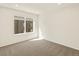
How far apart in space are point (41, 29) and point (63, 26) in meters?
2.80

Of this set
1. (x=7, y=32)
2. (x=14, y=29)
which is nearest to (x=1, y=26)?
(x=7, y=32)

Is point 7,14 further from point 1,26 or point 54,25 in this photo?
point 54,25

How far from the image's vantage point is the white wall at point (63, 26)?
478cm

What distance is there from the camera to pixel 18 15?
6230mm

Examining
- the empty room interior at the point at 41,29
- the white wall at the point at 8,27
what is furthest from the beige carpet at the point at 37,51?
the white wall at the point at 8,27

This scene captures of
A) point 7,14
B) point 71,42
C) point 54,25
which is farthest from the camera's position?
point 54,25

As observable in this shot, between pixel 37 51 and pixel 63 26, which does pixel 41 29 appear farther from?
pixel 37 51

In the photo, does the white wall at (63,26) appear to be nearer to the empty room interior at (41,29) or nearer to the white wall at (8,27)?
the empty room interior at (41,29)

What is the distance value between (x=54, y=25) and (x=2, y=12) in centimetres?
329

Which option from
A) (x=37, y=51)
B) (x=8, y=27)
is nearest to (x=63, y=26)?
(x=37, y=51)

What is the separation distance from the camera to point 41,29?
8.07m

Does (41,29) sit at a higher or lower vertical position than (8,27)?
lower

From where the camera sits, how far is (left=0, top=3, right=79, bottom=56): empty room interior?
4.43 m

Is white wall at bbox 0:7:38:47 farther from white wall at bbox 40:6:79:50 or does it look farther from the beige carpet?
white wall at bbox 40:6:79:50
